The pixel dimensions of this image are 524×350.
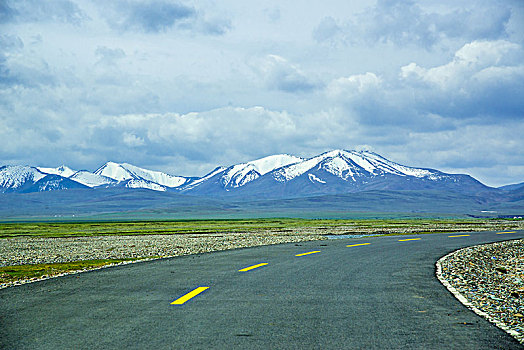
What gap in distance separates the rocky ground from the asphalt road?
541 millimetres

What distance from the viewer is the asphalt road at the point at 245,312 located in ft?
29.3

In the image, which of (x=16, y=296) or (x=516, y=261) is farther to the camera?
(x=516, y=261)

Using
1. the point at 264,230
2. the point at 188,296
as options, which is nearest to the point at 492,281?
the point at 188,296

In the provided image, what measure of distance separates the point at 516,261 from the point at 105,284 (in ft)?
58.5

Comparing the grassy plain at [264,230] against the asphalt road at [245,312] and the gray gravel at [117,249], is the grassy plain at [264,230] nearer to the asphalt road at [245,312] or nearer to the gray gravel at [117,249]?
the asphalt road at [245,312]

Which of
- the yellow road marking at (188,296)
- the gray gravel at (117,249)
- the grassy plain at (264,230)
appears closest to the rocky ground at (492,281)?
the yellow road marking at (188,296)

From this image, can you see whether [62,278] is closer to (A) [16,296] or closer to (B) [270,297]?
(A) [16,296]

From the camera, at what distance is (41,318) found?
36.0 feet

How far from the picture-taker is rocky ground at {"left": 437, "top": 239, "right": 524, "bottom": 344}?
36.4ft

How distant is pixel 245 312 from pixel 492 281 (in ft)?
30.9

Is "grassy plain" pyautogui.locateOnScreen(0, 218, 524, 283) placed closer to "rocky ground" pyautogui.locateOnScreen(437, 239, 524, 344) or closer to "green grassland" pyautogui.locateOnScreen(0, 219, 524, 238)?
"green grassland" pyautogui.locateOnScreen(0, 219, 524, 238)

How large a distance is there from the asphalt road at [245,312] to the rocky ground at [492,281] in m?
0.54

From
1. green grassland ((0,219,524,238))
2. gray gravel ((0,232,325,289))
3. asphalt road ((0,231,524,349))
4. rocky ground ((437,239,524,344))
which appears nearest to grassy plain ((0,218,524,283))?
green grassland ((0,219,524,238))

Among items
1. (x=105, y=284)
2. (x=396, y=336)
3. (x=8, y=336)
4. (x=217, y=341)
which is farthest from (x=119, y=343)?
(x=105, y=284)
